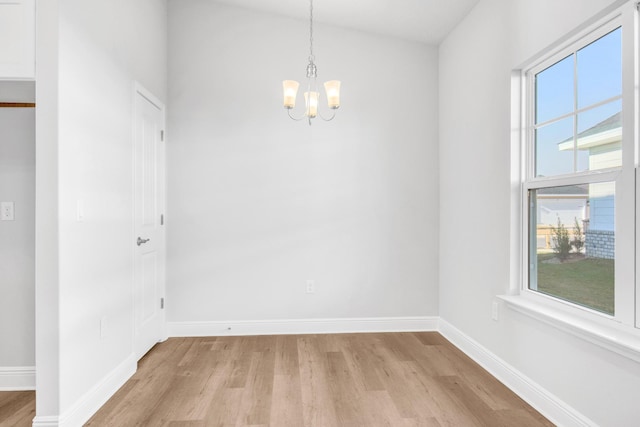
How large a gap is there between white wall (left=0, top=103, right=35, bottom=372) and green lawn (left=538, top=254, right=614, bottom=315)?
3258mm

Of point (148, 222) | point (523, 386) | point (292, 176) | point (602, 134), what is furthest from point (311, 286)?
point (602, 134)

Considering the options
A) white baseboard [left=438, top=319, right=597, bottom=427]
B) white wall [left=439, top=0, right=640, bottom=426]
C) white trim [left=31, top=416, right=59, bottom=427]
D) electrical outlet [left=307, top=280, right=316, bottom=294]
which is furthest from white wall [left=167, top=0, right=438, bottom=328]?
white trim [left=31, top=416, right=59, bottom=427]

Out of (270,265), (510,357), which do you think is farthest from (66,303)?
(510,357)

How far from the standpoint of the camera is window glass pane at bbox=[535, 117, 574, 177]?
7.12 ft

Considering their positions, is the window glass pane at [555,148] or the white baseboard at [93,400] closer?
the white baseboard at [93,400]

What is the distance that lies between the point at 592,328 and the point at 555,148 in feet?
3.53

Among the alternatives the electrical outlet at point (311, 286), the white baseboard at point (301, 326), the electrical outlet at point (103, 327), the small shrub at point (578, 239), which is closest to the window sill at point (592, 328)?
the small shrub at point (578, 239)

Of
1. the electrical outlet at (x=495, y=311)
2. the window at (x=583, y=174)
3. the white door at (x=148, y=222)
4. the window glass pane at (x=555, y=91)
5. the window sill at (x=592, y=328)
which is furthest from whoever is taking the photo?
the white door at (x=148, y=222)

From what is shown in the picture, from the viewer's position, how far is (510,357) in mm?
2502

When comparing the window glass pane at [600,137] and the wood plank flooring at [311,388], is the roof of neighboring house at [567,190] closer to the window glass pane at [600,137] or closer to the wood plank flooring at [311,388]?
the window glass pane at [600,137]

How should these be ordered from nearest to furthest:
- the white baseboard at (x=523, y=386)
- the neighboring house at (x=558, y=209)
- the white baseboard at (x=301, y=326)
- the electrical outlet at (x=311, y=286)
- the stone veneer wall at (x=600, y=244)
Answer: the stone veneer wall at (x=600, y=244) → the white baseboard at (x=523, y=386) → the neighboring house at (x=558, y=209) → the white baseboard at (x=301, y=326) → the electrical outlet at (x=311, y=286)

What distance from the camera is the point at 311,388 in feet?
8.11

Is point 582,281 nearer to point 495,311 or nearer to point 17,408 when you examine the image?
point 495,311

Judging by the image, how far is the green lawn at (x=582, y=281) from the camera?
1.88 m
